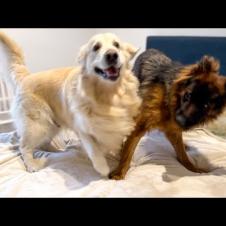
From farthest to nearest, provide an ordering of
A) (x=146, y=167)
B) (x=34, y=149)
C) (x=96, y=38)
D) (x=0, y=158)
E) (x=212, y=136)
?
1. (x=212, y=136)
2. (x=34, y=149)
3. (x=0, y=158)
4. (x=146, y=167)
5. (x=96, y=38)

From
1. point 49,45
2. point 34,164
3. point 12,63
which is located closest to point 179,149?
point 34,164

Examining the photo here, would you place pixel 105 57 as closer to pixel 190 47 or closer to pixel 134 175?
pixel 134 175

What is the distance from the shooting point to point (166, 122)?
2041mm

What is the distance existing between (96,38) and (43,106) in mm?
682

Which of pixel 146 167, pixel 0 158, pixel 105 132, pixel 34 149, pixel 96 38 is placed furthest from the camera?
pixel 34 149

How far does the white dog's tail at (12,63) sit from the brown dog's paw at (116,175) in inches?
39.5

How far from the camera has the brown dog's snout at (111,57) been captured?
170 centimetres

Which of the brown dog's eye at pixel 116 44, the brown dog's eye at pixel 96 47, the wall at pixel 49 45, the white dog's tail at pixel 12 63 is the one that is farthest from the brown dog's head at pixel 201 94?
the wall at pixel 49 45

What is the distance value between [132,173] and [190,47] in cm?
150

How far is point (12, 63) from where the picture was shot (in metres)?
2.37

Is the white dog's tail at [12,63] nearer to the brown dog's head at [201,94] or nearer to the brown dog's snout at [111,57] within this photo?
the brown dog's snout at [111,57]

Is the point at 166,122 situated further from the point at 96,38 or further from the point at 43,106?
the point at 43,106
